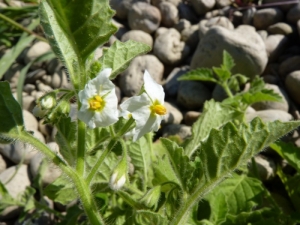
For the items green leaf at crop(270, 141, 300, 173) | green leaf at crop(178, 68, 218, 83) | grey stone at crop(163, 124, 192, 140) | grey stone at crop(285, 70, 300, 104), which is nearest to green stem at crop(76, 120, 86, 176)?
green leaf at crop(270, 141, 300, 173)

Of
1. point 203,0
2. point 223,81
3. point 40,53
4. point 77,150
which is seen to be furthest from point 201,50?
point 77,150

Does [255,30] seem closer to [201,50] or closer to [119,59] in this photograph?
[201,50]

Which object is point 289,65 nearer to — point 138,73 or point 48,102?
point 138,73

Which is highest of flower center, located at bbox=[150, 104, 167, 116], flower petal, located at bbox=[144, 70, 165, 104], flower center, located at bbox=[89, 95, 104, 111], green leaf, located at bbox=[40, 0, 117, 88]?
green leaf, located at bbox=[40, 0, 117, 88]

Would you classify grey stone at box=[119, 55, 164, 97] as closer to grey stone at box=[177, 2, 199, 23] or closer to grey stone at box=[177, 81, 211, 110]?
grey stone at box=[177, 81, 211, 110]

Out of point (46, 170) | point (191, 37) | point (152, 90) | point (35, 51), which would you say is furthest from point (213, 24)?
point (152, 90)
